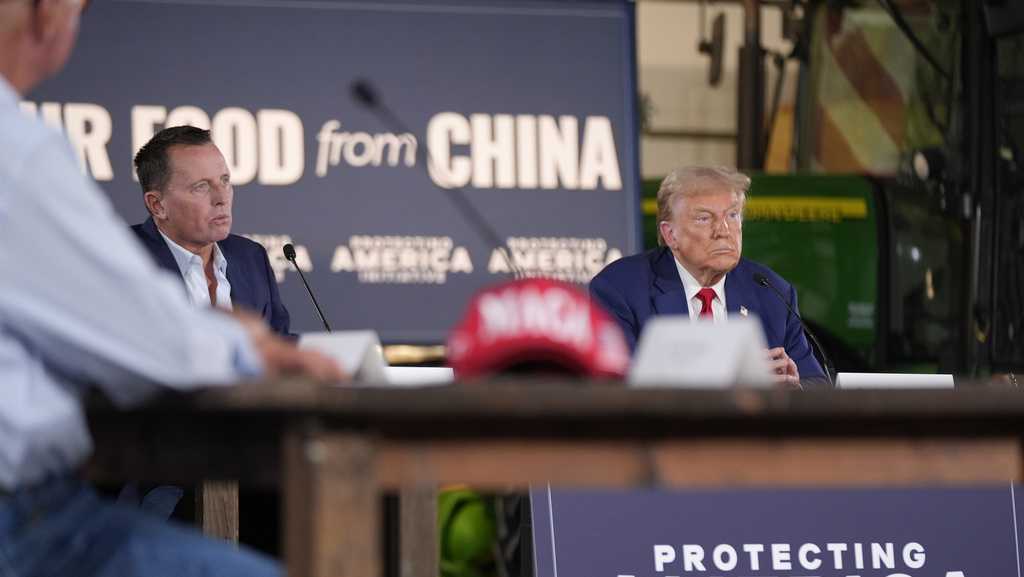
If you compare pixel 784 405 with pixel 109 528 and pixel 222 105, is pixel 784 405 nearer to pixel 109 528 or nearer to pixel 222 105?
pixel 109 528

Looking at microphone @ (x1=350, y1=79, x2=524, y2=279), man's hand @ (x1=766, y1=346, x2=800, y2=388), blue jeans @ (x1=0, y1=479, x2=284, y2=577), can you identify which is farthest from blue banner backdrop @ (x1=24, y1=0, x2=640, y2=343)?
blue jeans @ (x1=0, y1=479, x2=284, y2=577)

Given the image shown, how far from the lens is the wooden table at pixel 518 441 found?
158 cm

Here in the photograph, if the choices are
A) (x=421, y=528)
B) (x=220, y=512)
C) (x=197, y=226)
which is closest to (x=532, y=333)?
(x=421, y=528)

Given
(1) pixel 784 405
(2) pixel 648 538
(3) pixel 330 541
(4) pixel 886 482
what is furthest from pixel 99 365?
(2) pixel 648 538

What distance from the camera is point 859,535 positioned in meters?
3.53

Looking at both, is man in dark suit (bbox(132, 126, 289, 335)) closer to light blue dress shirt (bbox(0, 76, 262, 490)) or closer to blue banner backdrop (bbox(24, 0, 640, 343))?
blue banner backdrop (bbox(24, 0, 640, 343))

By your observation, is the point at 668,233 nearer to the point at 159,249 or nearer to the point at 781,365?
the point at 781,365

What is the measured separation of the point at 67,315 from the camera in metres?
1.66

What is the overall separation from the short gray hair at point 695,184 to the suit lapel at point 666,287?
4.2 inches

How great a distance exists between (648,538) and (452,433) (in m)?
1.85

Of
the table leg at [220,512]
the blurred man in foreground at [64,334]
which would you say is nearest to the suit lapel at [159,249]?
the table leg at [220,512]

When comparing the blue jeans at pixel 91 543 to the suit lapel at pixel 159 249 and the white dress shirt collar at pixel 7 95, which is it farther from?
the suit lapel at pixel 159 249

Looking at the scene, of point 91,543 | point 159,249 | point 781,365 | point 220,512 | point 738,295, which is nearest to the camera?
point 91,543

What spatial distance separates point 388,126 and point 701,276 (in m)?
1.54
